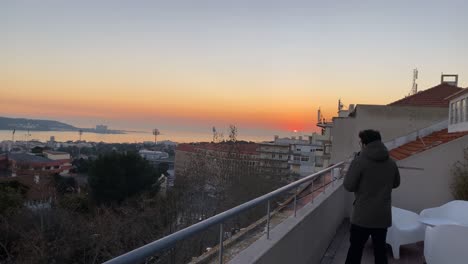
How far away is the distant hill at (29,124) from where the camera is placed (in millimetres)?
86938

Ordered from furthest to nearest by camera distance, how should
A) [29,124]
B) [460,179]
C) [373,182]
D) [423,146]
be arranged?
[29,124] → [423,146] → [460,179] → [373,182]

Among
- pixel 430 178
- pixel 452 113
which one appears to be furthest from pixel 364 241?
Answer: pixel 452 113

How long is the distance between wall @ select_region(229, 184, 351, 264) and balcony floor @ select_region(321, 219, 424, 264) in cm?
10

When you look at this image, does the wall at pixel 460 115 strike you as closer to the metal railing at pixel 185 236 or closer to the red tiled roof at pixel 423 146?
the red tiled roof at pixel 423 146

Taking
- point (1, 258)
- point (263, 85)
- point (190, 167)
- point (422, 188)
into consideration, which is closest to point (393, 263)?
point (422, 188)

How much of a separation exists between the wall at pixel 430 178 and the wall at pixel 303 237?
2144 mm

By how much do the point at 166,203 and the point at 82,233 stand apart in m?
8.16

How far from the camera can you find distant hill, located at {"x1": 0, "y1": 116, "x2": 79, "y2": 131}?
86938 millimetres

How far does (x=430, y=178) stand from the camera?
372 inches

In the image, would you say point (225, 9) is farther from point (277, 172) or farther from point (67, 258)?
Result: point (277, 172)

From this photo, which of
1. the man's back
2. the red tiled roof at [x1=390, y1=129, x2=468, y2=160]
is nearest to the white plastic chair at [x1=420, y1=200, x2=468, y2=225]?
the man's back

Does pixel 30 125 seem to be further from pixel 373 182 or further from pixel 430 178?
pixel 373 182

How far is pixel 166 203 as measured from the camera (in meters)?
31.3

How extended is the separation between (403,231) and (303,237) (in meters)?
2.14
